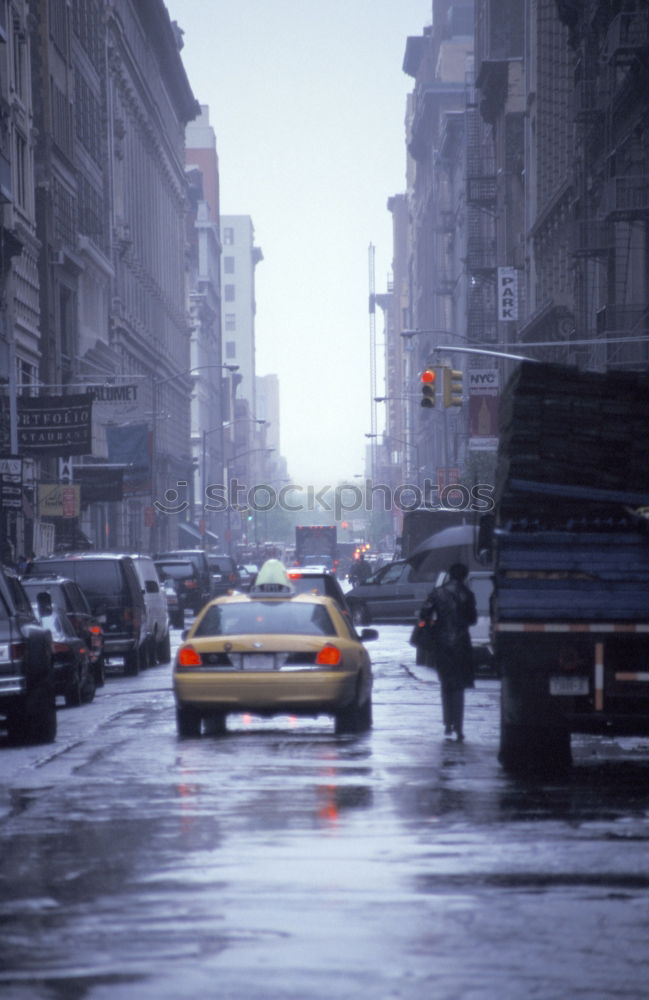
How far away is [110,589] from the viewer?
34.5 meters

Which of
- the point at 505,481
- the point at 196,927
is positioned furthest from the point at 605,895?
the point at 505,481

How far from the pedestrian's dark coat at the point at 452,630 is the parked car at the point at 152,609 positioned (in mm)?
16002

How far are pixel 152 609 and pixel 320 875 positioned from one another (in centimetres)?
2735

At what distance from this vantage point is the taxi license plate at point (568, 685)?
1488 centimetres

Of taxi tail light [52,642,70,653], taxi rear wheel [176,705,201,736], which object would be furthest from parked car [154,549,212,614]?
taxi rear wheel [176,705,201,736]

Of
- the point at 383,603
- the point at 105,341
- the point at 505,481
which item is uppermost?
the point at 105,341

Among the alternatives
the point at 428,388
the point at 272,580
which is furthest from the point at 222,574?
the point at 272,580

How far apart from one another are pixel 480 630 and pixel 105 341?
56.0m

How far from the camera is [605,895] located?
9.43m

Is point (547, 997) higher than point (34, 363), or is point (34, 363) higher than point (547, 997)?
point (34, 363)

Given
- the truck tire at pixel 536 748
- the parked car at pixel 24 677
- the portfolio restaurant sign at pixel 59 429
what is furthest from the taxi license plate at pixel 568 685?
the portfolio restaurant sign at pixel 59 429

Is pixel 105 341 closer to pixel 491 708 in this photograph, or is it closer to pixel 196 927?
pixel 491 708

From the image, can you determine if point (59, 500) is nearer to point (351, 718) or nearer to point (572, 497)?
point (351, 718)

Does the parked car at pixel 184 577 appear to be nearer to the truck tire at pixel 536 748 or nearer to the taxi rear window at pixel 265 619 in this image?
the taxi rear window at pixel 265 619
